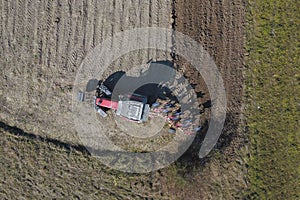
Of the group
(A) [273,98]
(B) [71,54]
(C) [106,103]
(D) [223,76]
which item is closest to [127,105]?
(C) [106,103]

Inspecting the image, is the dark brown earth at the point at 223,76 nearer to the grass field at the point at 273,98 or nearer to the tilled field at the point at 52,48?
the grass field at the point at 273,98

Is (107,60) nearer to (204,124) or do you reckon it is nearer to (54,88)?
(54,88)

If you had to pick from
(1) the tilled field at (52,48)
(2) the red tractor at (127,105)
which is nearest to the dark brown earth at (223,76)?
(1) the tilled field at (52,48)

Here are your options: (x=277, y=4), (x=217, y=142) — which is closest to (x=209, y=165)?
(x=217, y=142)

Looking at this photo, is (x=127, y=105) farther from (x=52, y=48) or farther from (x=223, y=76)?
(x=52, y=48)

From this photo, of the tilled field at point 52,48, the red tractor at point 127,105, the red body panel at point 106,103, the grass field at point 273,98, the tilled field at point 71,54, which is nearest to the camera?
the red tractor at point 127,105

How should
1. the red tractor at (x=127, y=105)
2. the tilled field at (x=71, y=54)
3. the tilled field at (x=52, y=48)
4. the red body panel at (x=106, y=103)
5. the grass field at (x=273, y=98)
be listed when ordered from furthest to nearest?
the tilled field at (x=52, y=48)
the tilled field at (x=71, y=54)
the red body panel at (x=106, y=103)
the grass field at (x=273, y=98)
the red tractor at (x=127, y=105)

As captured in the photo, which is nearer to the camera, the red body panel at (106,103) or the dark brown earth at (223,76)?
the dark brown earth at (223,76)
